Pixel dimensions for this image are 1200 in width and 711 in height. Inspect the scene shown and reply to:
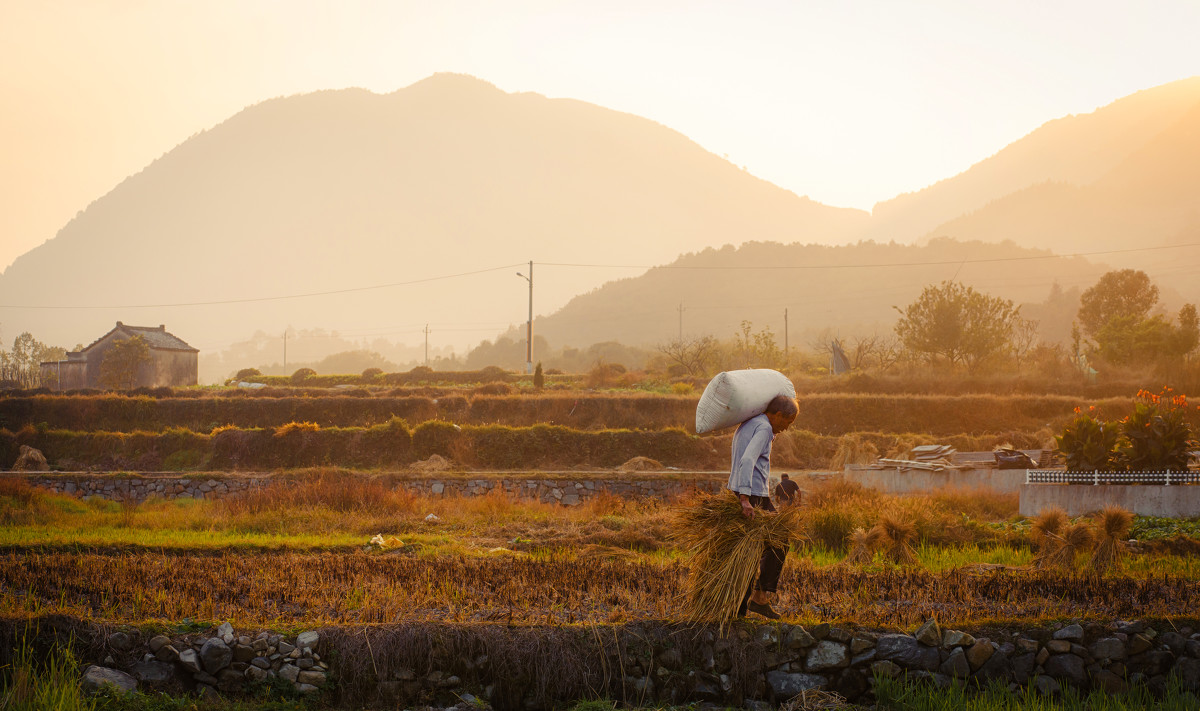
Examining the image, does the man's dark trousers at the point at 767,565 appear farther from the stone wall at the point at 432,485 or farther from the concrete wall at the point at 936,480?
the stone wall at the point at 432,485

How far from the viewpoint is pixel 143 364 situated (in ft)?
223

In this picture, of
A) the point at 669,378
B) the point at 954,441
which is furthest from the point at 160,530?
the point at 669,378

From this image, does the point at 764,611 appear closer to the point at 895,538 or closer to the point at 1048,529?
the point at 895,538

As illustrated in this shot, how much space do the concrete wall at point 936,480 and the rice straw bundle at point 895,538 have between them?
7.22 meters

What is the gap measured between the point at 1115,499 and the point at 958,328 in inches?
1766

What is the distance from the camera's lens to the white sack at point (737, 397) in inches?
306

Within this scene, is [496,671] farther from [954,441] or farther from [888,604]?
[954,441]

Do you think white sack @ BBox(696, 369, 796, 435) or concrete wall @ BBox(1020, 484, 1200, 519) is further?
concrete wall @ BBox(1020, 484, 1200, 519)

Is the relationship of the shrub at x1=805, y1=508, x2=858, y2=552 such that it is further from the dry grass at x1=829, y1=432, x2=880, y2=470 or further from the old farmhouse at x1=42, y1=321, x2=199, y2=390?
the old farmhouse at x1=42, y1=321, x2=199, y2=390

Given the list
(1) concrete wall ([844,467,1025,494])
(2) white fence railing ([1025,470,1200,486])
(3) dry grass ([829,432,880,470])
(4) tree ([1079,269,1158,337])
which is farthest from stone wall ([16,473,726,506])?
(4) tree ([1079,269,1158,337])

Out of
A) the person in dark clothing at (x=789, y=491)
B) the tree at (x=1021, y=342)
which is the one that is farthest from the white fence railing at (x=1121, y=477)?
the tree at (x=1021, y=342)

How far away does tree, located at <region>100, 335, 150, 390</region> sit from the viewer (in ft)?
212

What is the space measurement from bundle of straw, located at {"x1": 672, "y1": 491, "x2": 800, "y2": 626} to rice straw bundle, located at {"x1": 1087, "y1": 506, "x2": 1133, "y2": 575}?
526 cm

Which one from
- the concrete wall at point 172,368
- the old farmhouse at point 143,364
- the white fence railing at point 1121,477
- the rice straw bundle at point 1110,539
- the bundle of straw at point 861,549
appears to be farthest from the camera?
the concrete wall at point 172,368
